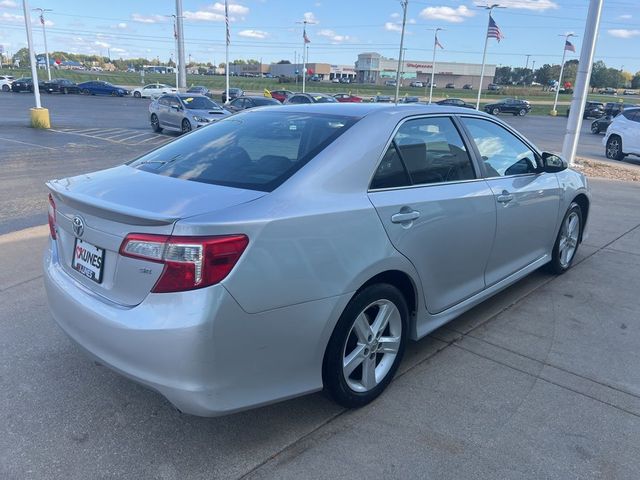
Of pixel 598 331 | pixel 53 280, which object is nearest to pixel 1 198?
pixel 53 280

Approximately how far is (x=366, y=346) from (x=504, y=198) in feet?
5.50

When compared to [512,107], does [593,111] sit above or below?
above

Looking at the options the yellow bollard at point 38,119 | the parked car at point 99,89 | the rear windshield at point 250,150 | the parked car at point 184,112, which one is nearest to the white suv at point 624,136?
the parked car at point 184,112

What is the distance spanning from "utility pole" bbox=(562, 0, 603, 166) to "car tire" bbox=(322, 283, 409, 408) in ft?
36.2

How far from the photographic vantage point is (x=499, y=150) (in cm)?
405

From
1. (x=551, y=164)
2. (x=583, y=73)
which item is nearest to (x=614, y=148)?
(x=583, y=73)

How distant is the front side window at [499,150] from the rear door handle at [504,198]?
0.53ft

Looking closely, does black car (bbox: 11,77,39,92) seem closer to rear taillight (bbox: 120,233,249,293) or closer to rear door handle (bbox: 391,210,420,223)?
rear door handle (bbox: 391,210,420,223)

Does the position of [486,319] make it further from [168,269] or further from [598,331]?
[168,269]

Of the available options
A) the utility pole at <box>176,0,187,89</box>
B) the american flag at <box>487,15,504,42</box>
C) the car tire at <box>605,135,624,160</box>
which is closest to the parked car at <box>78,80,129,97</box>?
the utility pole at <box>176,0,187,89</box>

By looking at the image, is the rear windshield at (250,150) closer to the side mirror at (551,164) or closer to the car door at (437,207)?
the car door at (437,207)

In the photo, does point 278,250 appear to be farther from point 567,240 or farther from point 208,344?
point 567,240

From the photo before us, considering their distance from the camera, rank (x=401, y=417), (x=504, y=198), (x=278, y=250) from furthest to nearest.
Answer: (x=504, y=198) → (x=401, y=417) → (x=278, y=250)

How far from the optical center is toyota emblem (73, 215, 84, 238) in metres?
2.51
